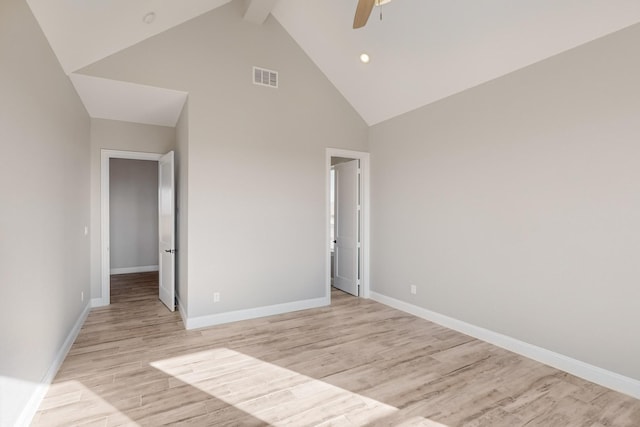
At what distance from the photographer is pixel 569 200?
2943mm

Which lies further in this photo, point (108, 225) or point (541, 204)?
point (108, 225)

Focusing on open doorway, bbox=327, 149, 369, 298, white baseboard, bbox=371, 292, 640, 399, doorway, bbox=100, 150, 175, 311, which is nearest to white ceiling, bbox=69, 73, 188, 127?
doorway, bbox=100, 150, 175, 311

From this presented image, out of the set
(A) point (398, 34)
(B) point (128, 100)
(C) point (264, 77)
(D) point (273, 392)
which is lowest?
(D) point (273, 392)

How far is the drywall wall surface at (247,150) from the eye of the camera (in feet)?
13.0

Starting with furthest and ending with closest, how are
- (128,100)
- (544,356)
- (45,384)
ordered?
(128,100)
(544,356)
(45,384)

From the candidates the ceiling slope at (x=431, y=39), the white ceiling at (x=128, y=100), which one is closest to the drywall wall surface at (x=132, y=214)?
the white ceiling at (x=128, y=100)

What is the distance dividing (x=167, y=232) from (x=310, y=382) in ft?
10.3

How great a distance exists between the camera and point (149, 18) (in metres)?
3.39

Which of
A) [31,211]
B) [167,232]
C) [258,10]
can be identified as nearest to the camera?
[31,211]

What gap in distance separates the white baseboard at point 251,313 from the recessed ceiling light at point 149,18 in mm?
3354

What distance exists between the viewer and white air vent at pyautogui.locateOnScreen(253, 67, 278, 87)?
4.39m

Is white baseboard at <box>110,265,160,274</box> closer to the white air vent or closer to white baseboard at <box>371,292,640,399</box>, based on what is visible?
the white air vent

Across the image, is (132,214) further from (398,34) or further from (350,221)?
(398,34)

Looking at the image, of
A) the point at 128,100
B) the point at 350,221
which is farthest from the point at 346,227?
the point at 128,100
